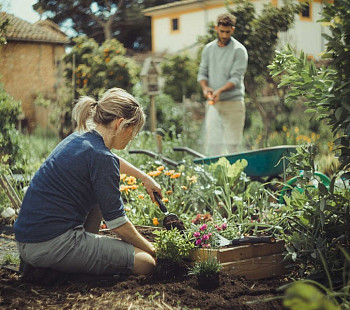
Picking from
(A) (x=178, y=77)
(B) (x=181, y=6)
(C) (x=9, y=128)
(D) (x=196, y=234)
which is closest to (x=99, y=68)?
(C) (x=9, y=128)

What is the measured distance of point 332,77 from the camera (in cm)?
274

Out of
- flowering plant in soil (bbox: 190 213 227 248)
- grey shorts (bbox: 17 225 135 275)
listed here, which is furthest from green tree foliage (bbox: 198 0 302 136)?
grey shorts (bbox: 17 225 135 275)

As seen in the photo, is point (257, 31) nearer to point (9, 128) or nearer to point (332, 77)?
point (9, 128)

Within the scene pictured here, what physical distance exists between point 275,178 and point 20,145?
8.33ft

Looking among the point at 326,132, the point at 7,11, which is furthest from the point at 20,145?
the point at 326,132

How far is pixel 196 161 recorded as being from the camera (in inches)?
199

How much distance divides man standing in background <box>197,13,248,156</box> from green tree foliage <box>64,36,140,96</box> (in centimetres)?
466

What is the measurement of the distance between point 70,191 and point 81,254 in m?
0.35

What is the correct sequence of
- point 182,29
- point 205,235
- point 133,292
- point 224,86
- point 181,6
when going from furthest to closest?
point 182,29
point 181,6
point 224,86
point 205,235
point 133,292

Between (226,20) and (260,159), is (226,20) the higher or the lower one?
the higher one

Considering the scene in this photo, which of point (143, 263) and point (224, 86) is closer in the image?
point (143, 263)

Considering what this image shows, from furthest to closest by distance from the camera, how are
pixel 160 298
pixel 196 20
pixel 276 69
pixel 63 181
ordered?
1. pixel 196 20
2. pixel 276 69
3. pixel 63 181
4. pixel 160 298

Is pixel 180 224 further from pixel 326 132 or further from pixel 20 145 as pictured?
pixel 326 132

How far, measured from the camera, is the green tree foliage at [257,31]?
29.1ft
